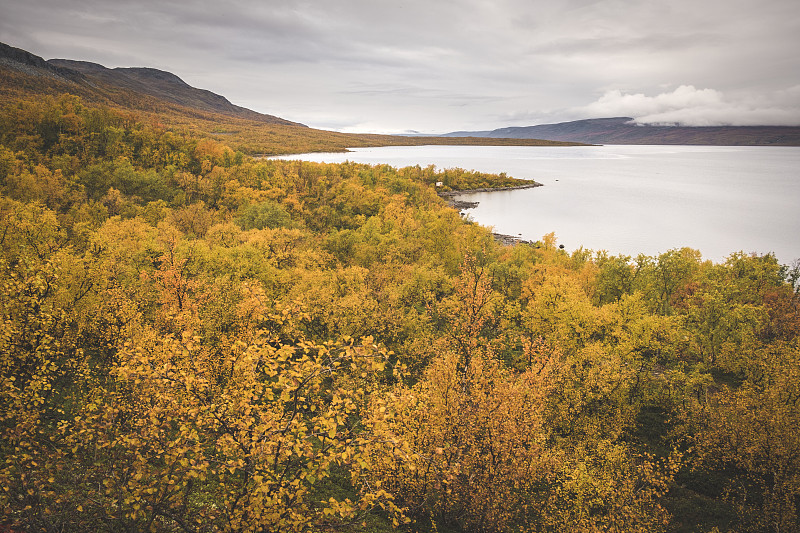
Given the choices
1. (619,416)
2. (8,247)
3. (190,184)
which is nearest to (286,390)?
(619,416)

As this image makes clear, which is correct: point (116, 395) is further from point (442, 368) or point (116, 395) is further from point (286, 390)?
point (442, 368)

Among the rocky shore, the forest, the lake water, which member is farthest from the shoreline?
the forest

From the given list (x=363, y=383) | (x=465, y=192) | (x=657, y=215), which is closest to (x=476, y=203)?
(x=465, y=192)

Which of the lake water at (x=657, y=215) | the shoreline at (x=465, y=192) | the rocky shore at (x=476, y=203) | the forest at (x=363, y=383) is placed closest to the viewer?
the forest at (x=363, y=383)

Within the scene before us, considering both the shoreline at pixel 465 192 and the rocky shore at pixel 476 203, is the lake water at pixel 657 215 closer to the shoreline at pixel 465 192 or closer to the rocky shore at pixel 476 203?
the rocky shore at pixel 476 203

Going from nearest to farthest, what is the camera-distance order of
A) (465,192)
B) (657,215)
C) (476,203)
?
(657,215), (476,203), (465,192)

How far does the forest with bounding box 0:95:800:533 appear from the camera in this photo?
33.6 feet

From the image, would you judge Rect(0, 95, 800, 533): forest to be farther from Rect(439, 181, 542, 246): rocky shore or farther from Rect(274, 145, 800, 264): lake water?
Rect(274, 145, 800, 264): lake water

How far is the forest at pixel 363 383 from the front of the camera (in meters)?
10.2

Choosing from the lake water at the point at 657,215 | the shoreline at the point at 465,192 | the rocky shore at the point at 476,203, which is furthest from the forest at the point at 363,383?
the shoreline at the point at 465,192

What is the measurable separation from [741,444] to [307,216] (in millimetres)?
68120

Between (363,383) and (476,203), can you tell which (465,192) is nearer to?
(476,203)

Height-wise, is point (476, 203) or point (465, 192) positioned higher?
point (465, 192)

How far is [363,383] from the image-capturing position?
863 inches
